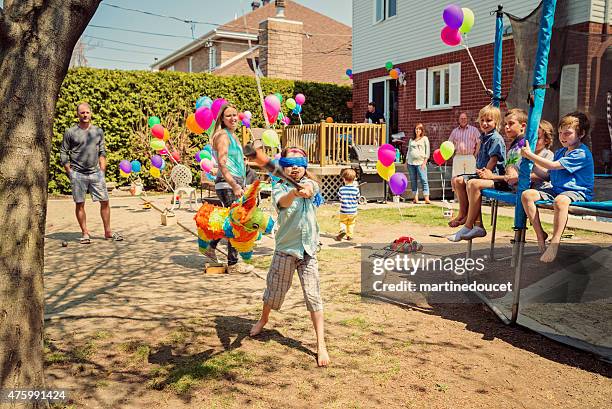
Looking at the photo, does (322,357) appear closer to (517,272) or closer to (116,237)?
(517,272)

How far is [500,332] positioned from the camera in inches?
162

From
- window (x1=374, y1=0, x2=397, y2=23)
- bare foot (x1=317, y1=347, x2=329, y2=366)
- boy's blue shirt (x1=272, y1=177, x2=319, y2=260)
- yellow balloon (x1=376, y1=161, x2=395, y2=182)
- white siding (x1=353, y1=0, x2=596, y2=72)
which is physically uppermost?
window (x1=374, y1=0, x2=397, y2=23)

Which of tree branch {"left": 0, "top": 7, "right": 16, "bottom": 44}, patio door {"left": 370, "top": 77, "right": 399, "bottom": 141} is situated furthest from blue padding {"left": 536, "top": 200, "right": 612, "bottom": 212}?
patio door {"left": 370, "top": 77, "right": 399, "bottom": 141}

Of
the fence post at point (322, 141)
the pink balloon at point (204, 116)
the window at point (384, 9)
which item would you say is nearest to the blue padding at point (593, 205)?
the pink balloon at point (204, 116)

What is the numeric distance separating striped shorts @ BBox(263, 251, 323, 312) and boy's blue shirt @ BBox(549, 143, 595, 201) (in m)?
2.35

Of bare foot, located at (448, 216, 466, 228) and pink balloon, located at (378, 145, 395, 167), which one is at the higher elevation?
pink balloon, located at (378, 145, 395, 167)

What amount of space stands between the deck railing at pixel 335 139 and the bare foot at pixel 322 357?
31.0 ft

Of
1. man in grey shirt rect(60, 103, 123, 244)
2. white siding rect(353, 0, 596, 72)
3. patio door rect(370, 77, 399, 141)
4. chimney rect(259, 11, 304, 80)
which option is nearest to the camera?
man in grey shirt rect(60, 103, 123, 244)

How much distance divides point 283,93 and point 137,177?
588 centimetres

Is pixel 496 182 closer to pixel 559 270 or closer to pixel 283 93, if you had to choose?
pixel 559 270

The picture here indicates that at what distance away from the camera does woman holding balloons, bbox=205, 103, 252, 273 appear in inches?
205

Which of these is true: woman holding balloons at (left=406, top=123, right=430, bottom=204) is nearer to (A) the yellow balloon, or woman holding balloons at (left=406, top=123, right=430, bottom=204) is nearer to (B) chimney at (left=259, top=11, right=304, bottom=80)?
(A) the yellow balloon

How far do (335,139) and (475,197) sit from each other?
26.8 ft

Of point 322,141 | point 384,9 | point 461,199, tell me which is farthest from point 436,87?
point 461,199
